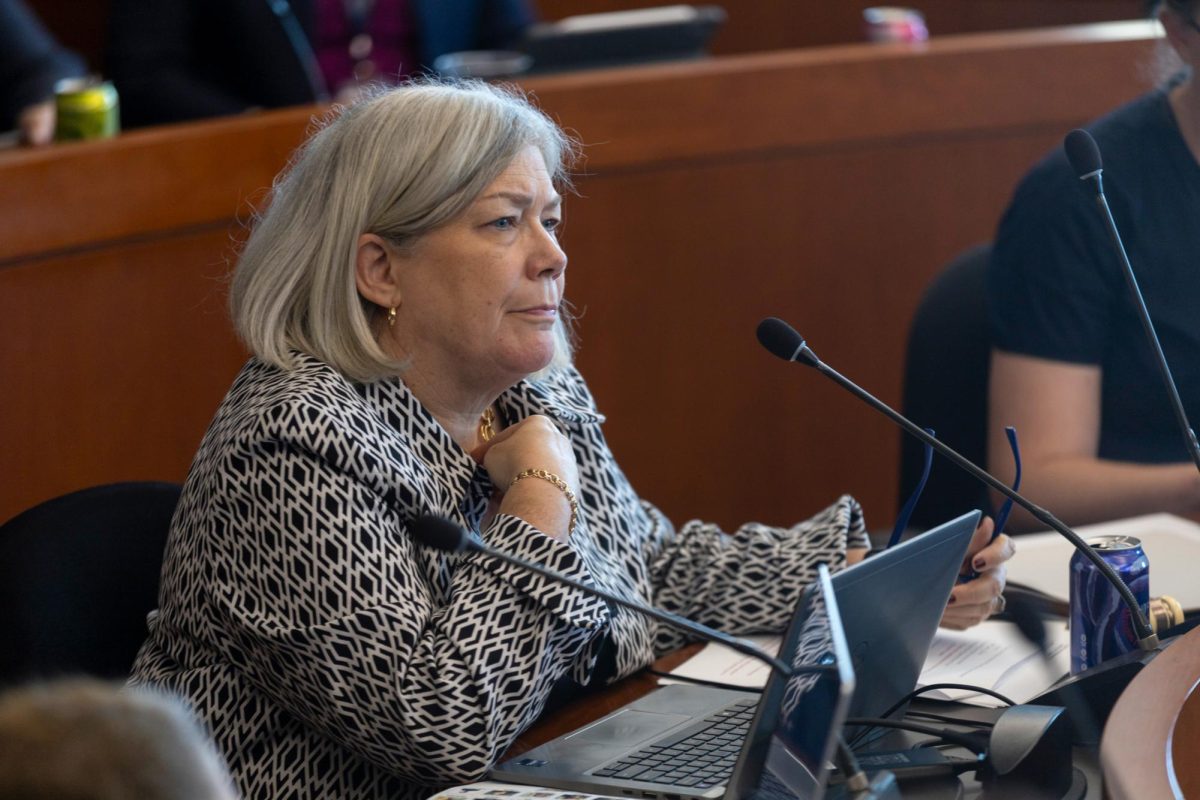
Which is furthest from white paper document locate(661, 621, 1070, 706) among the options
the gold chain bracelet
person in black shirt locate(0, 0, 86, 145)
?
person in black shirt locate(0, 0, 86, 145)

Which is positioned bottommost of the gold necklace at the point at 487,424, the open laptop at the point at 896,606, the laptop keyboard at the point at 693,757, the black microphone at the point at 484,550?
the laptop keyboard at the point at 693,757

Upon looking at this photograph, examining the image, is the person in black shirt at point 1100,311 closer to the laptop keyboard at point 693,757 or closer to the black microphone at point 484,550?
the laptop keyboard at point 693,757

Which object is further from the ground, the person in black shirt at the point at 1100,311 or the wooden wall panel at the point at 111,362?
the person in black shirt at the point at 1100,311

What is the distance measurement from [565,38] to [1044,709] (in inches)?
90.9

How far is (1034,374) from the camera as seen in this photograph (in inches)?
83.2

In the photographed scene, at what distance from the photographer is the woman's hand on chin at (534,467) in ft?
4.92

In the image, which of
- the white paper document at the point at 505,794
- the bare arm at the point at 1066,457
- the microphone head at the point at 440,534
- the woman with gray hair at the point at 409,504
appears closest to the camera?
the microphone head at the point at 440,534

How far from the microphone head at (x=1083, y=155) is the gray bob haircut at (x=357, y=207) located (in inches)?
22.1

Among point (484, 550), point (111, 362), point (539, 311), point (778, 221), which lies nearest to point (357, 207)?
point (539, 311)

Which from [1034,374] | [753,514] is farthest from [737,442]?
[1034,374]

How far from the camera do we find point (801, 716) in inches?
42.3

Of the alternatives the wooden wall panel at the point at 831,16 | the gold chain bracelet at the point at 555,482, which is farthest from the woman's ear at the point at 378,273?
the wooden wall panel at the point at 831,16

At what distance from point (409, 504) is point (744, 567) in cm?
50

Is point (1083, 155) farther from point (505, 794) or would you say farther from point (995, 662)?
point (505, 794)
